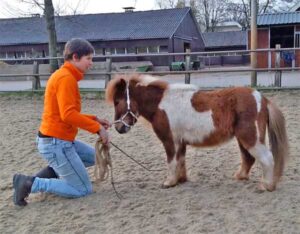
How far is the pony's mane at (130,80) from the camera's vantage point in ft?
12.8

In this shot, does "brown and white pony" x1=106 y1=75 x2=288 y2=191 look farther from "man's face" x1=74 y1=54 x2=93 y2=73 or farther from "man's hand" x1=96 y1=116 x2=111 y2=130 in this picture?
"man's face" x1=74 y1=54 x2=93 y2=73

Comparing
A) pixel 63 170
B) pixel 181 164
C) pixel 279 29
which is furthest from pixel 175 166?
pixel 279 29

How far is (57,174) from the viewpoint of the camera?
386 centimetres

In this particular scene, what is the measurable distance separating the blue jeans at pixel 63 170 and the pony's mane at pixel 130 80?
0.61 meters

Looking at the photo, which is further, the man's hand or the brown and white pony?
the man's hand

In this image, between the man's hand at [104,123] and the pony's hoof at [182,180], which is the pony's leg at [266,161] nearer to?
the pony's hoof at [182,180]

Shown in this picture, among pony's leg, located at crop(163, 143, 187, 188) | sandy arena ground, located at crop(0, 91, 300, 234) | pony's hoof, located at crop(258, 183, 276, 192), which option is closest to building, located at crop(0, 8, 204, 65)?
sandy arena ground, located at crop(0, 91, 300, 234)

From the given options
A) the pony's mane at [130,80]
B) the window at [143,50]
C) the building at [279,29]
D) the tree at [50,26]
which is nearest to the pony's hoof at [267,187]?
the pony's mane at [130,80]

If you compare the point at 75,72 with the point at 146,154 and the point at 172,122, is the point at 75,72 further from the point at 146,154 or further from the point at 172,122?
the point at 146,154

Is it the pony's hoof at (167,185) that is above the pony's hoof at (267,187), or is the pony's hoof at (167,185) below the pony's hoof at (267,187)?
below

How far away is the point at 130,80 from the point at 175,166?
3.27 ft

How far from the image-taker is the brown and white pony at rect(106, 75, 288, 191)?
3.61 m

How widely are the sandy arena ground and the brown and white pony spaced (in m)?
0.23

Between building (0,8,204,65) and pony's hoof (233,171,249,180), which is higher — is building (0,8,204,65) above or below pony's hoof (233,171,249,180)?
above
